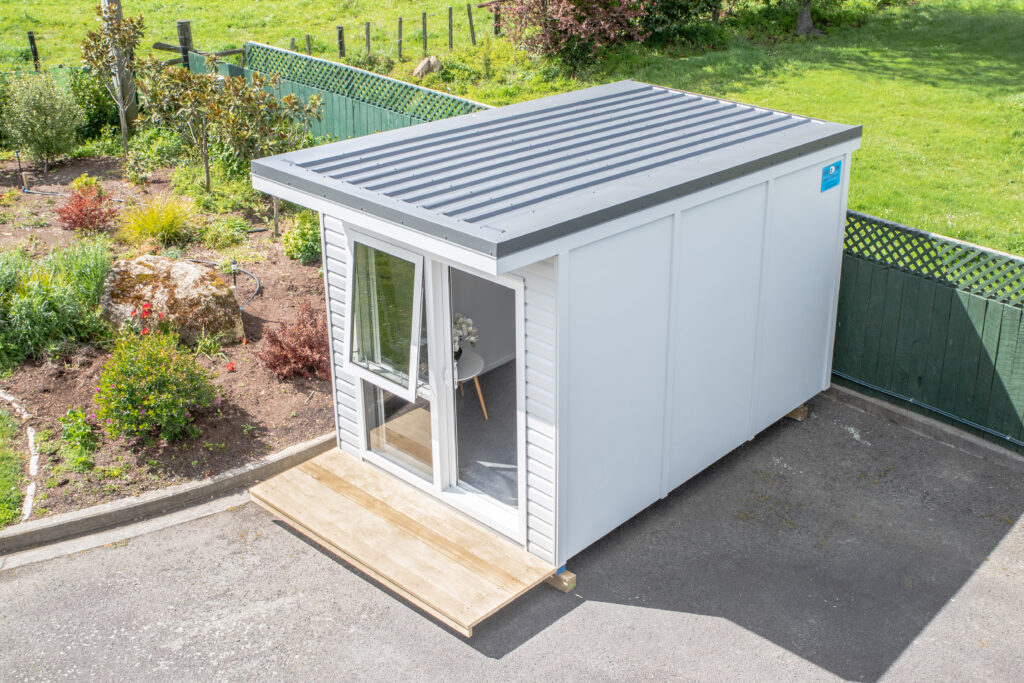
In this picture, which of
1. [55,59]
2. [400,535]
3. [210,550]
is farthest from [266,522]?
[55,59]

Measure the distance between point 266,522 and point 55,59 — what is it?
15709 millimetres

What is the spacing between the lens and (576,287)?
6.05 m

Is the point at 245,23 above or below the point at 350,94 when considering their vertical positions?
above

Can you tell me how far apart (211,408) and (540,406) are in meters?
3.45

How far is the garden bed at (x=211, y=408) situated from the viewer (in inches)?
303

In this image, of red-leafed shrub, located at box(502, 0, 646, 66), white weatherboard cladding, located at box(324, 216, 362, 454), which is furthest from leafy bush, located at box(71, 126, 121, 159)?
white weatherboard cladding, located at box(324, 216, 362, 454)

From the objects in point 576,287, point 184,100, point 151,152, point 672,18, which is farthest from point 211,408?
point 672,18

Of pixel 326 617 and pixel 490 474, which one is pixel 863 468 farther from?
pixel 326 617

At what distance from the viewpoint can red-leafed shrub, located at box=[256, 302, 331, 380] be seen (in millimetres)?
8961

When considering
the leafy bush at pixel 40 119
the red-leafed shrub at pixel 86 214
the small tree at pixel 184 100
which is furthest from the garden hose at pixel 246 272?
the leafy bush at pixel 40 119

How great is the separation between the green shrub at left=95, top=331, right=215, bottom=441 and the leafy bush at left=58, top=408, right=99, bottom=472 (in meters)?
0.16

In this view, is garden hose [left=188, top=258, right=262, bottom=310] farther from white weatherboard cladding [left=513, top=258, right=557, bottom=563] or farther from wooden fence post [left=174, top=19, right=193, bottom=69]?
wooden fence post [left=174, top=19, right=193, bottom=69]

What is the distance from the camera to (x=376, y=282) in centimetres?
702

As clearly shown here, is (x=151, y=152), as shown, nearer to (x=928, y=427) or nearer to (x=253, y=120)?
(x=253, y=120)
